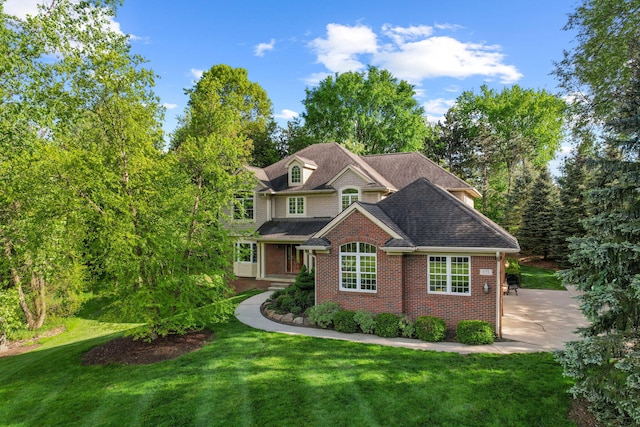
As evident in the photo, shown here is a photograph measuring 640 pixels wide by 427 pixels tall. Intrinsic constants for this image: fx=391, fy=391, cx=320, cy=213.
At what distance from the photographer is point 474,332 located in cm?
1240

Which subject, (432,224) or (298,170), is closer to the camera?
(432,224)

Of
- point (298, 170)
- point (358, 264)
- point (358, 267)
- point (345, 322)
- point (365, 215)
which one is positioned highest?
point (298, 170)

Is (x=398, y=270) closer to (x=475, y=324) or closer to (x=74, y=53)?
(x=475, y=324)

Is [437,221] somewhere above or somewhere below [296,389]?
above

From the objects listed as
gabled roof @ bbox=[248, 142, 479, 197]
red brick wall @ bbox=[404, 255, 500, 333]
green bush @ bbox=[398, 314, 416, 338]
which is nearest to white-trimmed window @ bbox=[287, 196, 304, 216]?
gabled roof @ bbox=[248, 142, 479, 197]

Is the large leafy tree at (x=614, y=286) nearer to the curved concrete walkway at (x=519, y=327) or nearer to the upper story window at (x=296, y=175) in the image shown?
the curved concrete walkway at (x=519, y=327)

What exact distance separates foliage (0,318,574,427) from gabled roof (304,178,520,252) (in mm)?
3638

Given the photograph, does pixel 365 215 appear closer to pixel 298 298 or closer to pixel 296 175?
pixel 298 298

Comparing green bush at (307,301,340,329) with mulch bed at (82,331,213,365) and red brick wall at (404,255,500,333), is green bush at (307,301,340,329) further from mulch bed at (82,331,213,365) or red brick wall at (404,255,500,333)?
mulch bed at (82,331,213,365)

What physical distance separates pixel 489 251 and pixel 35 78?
48.7 ft

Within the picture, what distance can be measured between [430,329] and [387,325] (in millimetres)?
1426

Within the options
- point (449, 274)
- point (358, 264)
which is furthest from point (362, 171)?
point (449, 274)

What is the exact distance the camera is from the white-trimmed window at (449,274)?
13.5 m

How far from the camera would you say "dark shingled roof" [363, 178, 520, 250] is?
13.4m
